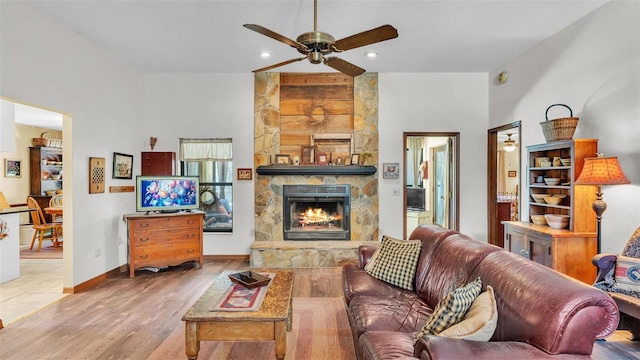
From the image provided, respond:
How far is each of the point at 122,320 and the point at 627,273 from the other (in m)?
4.23

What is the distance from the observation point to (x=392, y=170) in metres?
5.42

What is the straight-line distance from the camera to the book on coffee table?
261 centimetres

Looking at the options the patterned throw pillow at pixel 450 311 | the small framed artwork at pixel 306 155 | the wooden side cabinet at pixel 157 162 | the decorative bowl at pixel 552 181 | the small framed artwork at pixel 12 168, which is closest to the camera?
the patterned throw pillow at pixel 450 311

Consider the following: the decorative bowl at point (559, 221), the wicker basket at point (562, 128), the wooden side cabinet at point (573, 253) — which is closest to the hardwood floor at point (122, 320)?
the wooden side cabinet at point (573, 253)

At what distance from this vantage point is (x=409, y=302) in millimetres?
2432

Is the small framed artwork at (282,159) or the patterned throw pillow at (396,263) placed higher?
the small framed artwork at (282,159)

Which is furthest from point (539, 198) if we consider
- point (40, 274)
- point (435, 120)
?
point (40, 274)

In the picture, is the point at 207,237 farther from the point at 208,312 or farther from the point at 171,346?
the point at 208,312

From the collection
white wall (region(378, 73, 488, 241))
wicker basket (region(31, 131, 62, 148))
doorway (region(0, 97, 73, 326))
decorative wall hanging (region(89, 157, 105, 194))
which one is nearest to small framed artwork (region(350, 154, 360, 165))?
white wall (region(378, 73, 488, 241))

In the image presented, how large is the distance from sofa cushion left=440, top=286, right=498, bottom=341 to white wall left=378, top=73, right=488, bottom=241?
388 centimetres

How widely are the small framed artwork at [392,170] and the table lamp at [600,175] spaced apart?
2.58m

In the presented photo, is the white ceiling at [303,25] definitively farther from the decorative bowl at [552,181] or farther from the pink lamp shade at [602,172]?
the decorative bowl at [552,181]

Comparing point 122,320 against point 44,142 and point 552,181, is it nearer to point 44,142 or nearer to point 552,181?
point 552,181

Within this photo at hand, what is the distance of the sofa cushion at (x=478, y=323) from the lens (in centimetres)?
143
